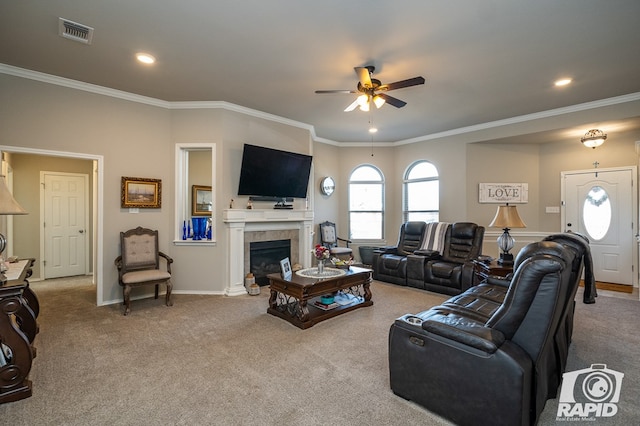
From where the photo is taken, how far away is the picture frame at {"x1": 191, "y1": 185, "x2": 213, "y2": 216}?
6.23 m

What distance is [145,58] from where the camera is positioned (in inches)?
132

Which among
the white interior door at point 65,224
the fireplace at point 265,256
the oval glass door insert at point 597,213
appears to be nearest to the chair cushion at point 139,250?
the fireplace at point 265,256

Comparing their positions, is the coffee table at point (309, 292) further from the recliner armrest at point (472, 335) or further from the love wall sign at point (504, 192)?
the love wall sign at point (504, 192)

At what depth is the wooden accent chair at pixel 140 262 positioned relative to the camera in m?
3.84

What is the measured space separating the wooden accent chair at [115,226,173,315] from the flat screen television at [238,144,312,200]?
57.1 inches

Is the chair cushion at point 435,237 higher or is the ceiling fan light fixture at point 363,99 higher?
the ceiling fan light fixture at point 363,99

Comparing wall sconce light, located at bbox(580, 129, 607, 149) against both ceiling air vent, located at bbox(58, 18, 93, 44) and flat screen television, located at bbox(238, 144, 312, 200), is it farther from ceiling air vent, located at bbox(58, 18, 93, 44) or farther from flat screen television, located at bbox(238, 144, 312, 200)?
ceiling air vent, located at bbox(58, 18, 93, 44)

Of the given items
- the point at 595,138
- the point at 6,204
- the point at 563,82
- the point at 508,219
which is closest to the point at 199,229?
the point at 6,204

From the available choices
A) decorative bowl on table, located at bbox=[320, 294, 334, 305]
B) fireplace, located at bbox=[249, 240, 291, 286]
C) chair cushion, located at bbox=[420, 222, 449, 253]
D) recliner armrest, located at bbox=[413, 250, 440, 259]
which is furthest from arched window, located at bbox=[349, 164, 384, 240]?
decorative bowl on table, located at bbox=[320, 294, 334, 305]

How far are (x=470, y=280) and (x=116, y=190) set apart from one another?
5122 mm

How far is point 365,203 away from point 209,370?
217 inches

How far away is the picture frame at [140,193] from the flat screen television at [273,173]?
3.87 feet

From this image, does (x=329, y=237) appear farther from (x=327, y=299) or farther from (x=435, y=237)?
(x=327, y=299)

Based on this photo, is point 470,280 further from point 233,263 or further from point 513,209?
point 233,263
